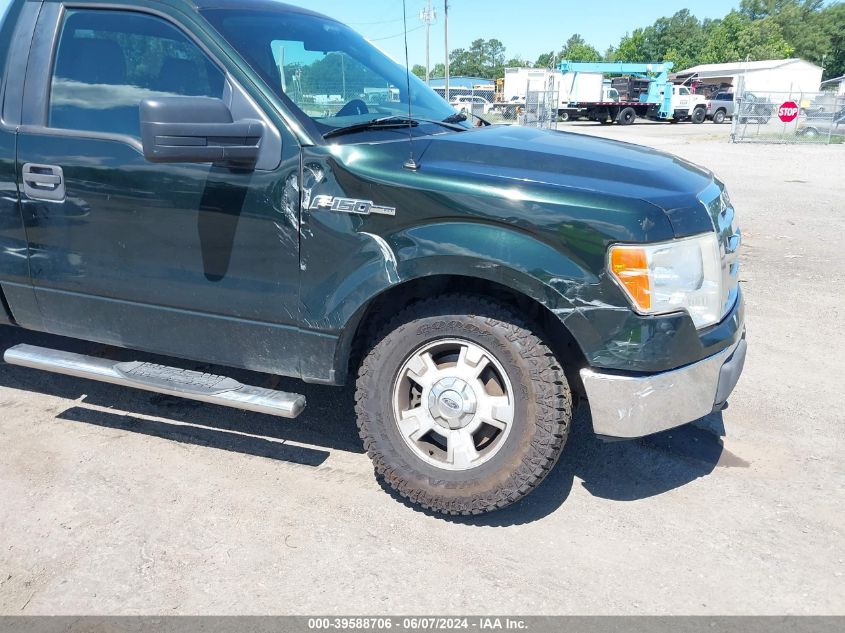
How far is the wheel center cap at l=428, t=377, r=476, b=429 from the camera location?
117 inches

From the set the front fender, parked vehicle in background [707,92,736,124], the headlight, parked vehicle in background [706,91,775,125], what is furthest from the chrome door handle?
parked vehicle in background [707,92,736,124]

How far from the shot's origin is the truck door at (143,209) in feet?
10.2

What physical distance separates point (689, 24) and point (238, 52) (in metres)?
130

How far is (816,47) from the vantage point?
92.9 m

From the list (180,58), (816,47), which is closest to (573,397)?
(180,58)

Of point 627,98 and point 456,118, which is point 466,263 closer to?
point 456,118

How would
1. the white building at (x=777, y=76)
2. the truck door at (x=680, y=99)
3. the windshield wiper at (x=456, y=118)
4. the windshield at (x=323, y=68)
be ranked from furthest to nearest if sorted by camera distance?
the white building at (x=777, y=76)
the truck door at (x=680, y=99)
the windshield wiper at (x=456, y=118)
the windshield at (x=323, y=68)

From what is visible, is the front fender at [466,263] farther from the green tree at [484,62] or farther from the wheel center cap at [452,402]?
the green tree at [484,62]

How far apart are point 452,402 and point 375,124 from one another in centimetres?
131

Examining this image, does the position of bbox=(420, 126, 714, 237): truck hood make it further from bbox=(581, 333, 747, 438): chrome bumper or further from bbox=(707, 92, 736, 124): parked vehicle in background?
bbox=(707, 92, 736, 124): parked vehicle in background

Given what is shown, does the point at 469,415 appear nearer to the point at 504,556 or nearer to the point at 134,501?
the point at 504,556

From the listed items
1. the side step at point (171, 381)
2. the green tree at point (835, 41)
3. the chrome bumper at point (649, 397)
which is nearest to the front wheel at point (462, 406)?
the chrome bumper at point (649, 397)

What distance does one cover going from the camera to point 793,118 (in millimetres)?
25266

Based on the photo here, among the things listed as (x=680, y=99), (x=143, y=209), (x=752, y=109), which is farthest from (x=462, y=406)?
(x=680, y=99)
